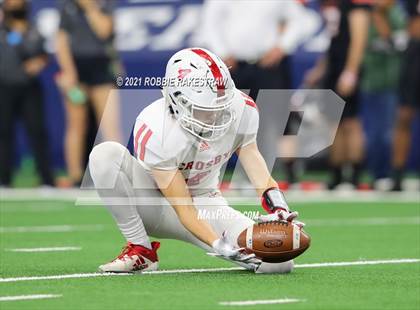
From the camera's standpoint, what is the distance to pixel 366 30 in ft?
38.6

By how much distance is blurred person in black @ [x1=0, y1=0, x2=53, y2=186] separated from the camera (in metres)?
12.5

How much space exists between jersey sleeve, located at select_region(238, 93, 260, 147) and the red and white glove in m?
0.33

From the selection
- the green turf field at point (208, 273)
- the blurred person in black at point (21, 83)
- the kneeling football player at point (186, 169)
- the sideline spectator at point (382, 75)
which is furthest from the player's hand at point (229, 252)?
the sideline spectator at point (382, 75)

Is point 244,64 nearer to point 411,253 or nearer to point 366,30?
point 366,30

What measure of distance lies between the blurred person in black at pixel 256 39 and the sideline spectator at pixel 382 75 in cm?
123

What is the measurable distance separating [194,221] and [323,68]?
24.9 feet

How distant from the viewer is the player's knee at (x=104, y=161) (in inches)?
234

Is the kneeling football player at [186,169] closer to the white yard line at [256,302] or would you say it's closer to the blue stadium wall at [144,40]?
the white yard line at [256,302]

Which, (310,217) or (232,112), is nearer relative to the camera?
(232,112)

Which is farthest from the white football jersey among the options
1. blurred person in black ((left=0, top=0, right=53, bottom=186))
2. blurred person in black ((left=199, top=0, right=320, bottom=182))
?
blurred person in black ((left=0, top=0, right=53, bottom=186))

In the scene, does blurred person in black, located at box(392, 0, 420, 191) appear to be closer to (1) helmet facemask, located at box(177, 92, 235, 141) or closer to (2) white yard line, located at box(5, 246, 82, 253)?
(2) white yard line, located at box(5, 246, 82, 253)

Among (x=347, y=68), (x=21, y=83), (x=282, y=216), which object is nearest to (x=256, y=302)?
(x=282, y=216)

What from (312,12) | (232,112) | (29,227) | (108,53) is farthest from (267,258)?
(312,12)

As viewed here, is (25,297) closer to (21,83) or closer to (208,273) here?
(208,273)
